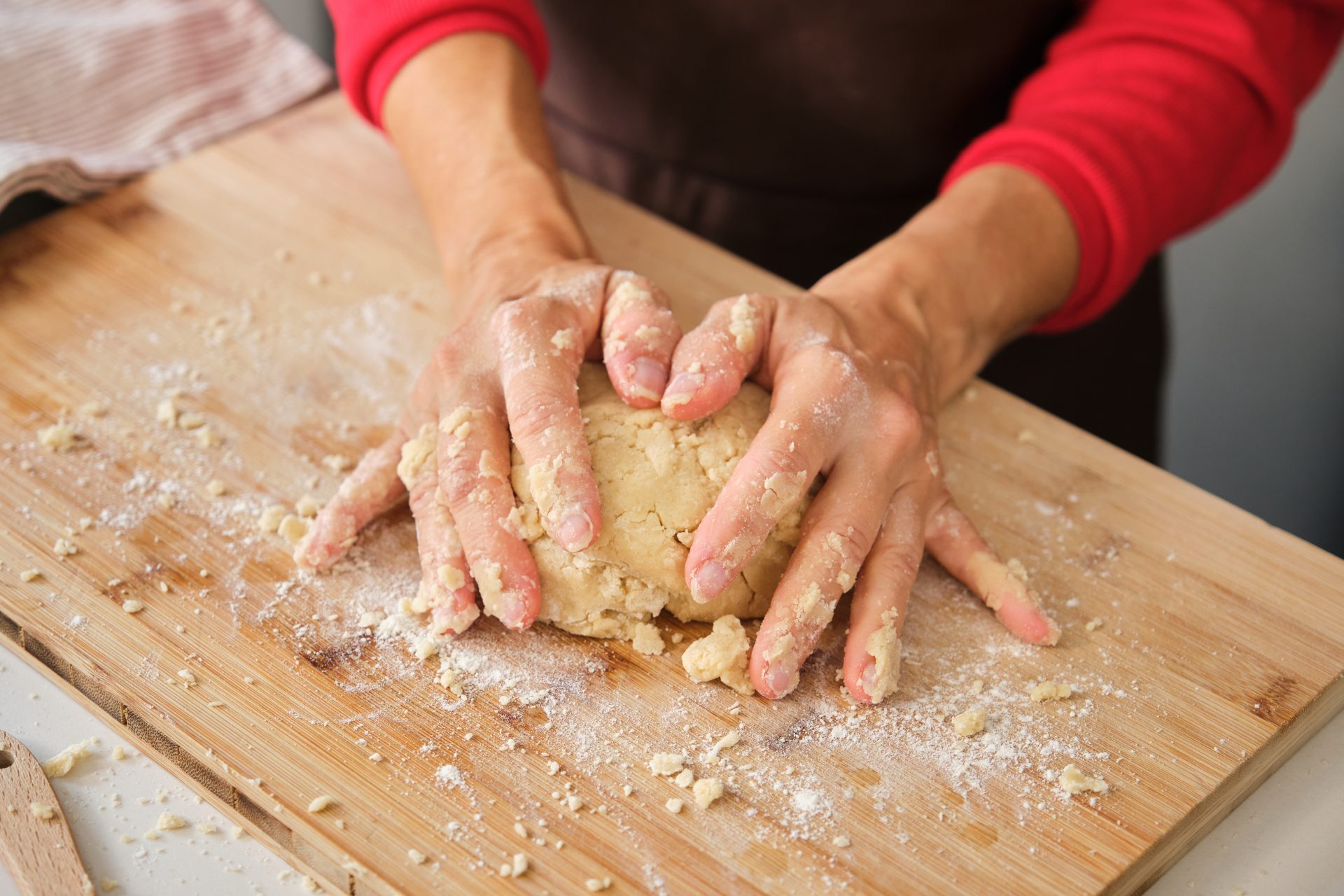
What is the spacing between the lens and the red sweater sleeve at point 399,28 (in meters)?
1.66

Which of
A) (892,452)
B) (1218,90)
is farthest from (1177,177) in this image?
(892,452)

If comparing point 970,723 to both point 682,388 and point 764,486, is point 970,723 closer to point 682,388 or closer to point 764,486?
point 764,486

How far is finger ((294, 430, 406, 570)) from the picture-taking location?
4.24 ft

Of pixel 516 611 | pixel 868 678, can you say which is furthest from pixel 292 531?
pixel 868 678

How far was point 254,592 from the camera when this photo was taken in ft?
4.17

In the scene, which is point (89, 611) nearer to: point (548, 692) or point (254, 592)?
point (254, 592)

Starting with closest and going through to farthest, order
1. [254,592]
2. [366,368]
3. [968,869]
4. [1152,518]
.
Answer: [968,869] < [254,592] < [1152,518] < [366,368]

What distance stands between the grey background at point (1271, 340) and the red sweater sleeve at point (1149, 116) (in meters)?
1.43

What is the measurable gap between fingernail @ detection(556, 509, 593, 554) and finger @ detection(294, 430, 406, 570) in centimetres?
27

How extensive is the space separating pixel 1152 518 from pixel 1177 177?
53cm

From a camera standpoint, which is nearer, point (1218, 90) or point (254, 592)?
point (254, 592)

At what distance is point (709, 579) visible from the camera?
114 centimetres

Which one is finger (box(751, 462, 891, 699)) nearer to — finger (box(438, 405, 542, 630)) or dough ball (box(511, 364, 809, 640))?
dough ball (box(511, 364, 809, 640))

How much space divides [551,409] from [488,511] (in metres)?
0.13
